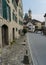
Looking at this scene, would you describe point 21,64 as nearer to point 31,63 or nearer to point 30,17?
point 31,63

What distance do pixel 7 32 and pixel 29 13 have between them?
318 ft

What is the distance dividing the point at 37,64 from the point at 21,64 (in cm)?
105

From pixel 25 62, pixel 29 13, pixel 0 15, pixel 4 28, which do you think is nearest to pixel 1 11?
pixel 0 15

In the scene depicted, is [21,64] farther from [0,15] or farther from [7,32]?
[7,32]

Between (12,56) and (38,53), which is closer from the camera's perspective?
(12,56)

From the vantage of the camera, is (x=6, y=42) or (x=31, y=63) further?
(x=6, y=42)

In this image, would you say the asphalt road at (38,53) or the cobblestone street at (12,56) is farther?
the asphalt road at (38,53)

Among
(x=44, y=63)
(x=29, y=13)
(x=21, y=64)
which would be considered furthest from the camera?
(x=29, y=13)

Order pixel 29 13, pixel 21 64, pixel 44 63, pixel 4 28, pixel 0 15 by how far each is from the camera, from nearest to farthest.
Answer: pixel 21 64, pixel 44 63, pixel 0 15, pixel 4 28, pixel 29 13

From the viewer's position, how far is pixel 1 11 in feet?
51.6

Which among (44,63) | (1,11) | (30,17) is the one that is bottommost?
(44,63)

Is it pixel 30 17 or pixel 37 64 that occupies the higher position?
pixel 30 17

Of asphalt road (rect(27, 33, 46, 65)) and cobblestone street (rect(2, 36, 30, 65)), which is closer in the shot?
cobblestone street (rect(2, 36, 30, 65))

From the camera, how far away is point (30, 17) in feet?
389
